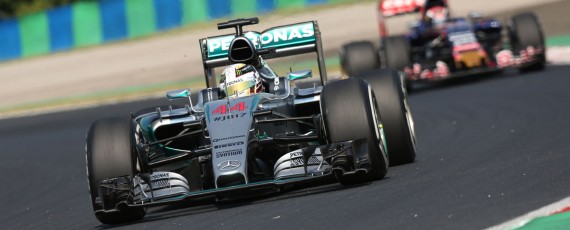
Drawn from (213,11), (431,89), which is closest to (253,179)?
(213,11)

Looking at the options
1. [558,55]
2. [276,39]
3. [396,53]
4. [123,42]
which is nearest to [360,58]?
[396,53]

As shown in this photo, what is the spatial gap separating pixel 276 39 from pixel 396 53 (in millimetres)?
9015

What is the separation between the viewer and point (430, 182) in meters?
9.68

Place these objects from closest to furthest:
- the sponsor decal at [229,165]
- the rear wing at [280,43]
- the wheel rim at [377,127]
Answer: the sponsor decal at [229,165] < the wheel rim at [377,127] < the rear wing at [280,43]

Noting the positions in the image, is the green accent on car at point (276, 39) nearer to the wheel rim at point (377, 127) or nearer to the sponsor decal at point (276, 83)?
the sponsor decal at point (276, 83)

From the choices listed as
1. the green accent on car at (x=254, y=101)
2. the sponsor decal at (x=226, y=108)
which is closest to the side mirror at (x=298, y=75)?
the green accent on car at (x=254, y=101)

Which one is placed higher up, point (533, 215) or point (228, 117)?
point (228, 117)

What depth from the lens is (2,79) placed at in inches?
1560

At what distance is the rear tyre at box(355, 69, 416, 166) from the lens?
11.1 meters

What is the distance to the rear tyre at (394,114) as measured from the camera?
11.1m

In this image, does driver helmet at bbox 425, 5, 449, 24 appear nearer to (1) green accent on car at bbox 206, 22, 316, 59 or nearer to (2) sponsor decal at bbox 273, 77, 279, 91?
(1) green accent on car at bbox 206, 22, 316, 59

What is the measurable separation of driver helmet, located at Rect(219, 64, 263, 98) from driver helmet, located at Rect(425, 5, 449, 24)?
39.5ft

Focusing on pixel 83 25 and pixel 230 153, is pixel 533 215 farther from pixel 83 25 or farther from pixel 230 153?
pixel 83 25

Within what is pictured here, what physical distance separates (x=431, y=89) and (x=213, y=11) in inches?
248
